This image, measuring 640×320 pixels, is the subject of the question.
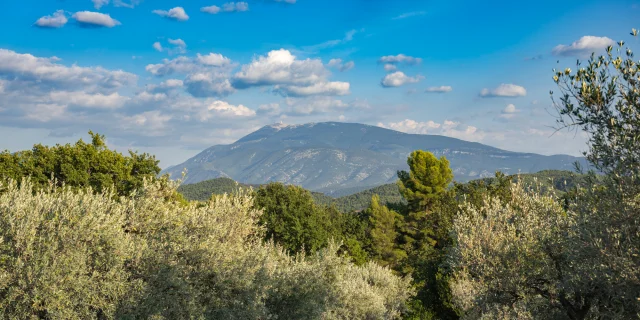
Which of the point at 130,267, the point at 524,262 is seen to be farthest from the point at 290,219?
the point at 524,262

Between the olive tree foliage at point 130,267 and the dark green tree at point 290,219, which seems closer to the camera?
the olive tree foliage at point 130,267

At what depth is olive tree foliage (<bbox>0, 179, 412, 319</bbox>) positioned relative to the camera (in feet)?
49.0

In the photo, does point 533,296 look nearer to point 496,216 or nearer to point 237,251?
point 496,216

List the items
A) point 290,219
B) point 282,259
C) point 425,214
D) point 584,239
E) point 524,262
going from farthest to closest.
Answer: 1. point 425,214
2. point 290,219
3. point 282,259
4. point 524,262
5. point 584,239

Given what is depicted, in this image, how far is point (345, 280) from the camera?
1288 inches

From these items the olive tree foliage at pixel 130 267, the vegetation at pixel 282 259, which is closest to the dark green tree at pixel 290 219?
the vegetation at pixel 282 259

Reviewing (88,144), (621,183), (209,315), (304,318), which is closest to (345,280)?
(304,318)

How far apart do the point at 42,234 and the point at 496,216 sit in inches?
739

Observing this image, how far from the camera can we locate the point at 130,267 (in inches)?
730

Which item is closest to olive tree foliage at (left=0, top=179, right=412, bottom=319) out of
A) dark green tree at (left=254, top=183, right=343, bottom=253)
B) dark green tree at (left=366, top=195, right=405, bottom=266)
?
dark green tree at (left=254, top=183, right=343, bottom=253)

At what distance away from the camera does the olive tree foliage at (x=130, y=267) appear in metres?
14.9

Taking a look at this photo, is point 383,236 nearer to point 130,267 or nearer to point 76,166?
point 76,166

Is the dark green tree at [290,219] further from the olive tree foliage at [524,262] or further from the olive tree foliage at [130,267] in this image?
the olive tree foliage at [524,262]

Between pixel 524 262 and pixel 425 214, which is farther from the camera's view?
pixel 425 214
